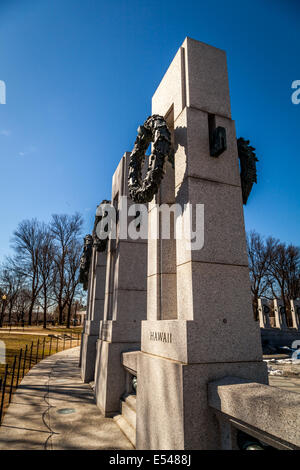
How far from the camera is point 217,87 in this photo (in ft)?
13.4

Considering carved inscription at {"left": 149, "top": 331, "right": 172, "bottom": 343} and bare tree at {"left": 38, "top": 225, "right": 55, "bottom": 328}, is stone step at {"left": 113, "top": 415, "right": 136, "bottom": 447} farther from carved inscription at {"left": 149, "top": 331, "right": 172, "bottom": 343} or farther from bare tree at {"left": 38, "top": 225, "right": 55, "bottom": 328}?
bare tree at {"left": 38, "top": 225, "right": 55, "bottom": 328}

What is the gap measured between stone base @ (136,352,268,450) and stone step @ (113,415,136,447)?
942 millimetres

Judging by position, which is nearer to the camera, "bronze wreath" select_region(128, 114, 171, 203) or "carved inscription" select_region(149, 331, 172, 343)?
"carved inscription" select_region(149, 331, 172, 343)

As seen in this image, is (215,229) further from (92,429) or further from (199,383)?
(92,429)

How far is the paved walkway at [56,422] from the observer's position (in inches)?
163

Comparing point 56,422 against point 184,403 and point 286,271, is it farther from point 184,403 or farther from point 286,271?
point 286,271

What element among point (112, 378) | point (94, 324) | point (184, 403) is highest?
point (94, 324)

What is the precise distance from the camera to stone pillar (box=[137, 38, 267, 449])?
2.71m

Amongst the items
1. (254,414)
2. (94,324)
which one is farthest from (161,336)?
(94,324)

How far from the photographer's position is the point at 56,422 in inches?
198

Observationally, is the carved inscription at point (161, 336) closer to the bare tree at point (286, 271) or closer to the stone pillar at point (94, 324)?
the stone pillar at point (94, 324)

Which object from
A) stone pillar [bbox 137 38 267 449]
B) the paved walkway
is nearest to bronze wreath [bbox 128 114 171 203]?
stone pillar [bbox 137 38 267 449]

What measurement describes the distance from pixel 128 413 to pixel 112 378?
2.97 feet
